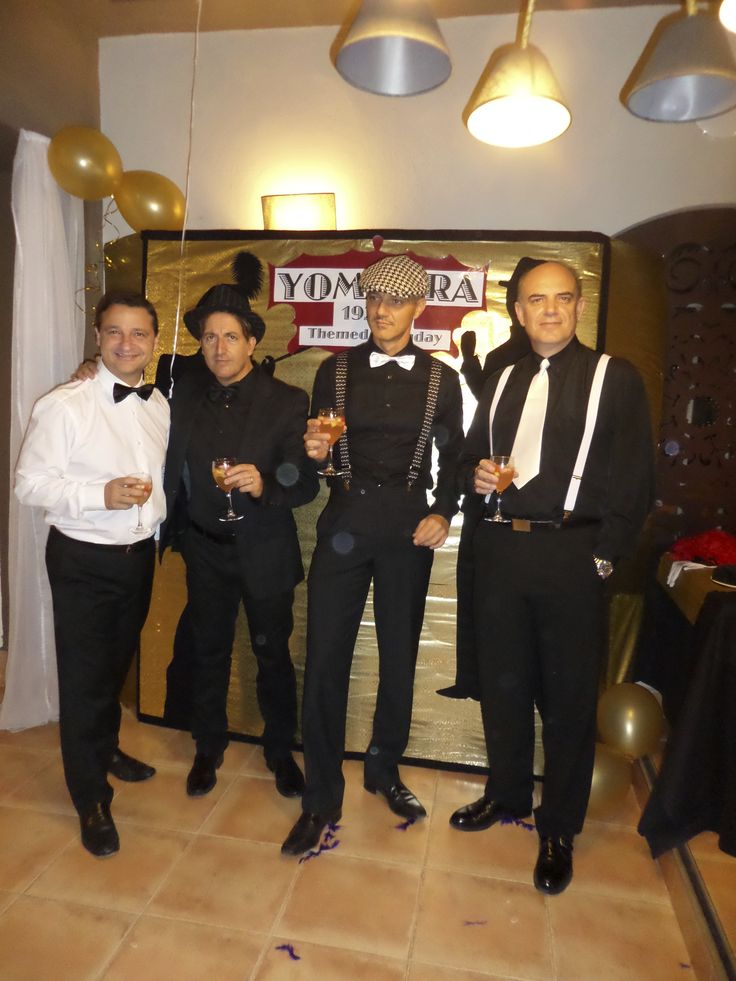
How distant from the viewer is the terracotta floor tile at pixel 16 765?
8.85 ft

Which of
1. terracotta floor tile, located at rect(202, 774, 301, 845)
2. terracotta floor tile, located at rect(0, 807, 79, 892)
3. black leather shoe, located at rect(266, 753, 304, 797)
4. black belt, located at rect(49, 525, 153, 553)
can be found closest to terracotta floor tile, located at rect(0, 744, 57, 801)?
terracotta floor tile, located at rect(0, 807, 79, 892)

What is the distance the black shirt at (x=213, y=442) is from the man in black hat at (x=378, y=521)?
350 mm

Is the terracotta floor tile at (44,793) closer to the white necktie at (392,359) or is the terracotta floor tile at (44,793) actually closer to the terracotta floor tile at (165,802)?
the terracotta floor tile at (165,802)

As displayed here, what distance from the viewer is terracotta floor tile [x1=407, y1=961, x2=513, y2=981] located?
1.84m

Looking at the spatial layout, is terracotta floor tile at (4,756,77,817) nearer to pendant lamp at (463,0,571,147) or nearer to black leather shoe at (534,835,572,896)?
black leather shoe at (534,835,572,896)

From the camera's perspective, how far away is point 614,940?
198cm

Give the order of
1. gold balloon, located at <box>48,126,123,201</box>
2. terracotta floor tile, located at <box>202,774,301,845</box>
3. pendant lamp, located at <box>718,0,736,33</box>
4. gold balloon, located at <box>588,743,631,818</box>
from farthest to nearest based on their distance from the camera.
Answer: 1. gold balloon, located at <box>48,126,123,201</box>
2. gold balloon, located at <box>588,743,631,818</box>
3. terracotta floor tile, located at <box>202,774,301,845</box>
4. pendant lamp, located at <box>718,0,736,33</box>

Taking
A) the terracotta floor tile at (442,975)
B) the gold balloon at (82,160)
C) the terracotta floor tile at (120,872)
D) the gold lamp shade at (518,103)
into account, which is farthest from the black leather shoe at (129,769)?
the gold lamp shade at (518,103)

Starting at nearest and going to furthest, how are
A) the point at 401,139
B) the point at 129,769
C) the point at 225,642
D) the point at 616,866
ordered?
the point at 616,866, the point at 225,642, the point at 129,769, the point at 401,139

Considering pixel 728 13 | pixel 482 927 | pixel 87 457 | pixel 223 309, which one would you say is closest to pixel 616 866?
pixel 482 927

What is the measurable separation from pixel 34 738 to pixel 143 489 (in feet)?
5.86

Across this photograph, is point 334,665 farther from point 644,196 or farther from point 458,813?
point 644,196

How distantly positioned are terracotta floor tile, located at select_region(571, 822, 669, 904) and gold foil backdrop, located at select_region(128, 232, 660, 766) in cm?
60

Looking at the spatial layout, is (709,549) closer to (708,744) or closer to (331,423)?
(708,744)
